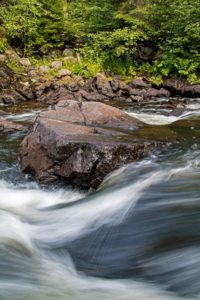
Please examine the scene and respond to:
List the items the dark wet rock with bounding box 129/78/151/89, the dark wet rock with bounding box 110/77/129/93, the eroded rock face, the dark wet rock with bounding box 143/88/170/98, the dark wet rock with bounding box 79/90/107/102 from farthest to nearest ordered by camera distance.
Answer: the dark wet rock with bounding box 129/78/151/89 → the dark wet rock with bounding box 110/77/129/93 → the dark wet rock with bounding box 143/88/170/98 → the dark wet rock with bounding box 79/90/107/102 → the eroded rock face

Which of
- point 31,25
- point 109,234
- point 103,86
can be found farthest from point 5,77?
point 109,234

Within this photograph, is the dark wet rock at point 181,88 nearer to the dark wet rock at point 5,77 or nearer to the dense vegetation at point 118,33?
the dense vegetation at point 118,33

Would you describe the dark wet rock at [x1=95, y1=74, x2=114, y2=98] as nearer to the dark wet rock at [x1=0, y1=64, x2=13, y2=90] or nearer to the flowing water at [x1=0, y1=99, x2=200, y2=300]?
the dark wet rock at [x1=0, y1=64, x2=13, y2=90]

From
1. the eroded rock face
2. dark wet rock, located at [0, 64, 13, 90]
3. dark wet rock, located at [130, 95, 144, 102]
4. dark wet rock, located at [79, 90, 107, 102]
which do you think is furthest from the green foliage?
the eroded rock face

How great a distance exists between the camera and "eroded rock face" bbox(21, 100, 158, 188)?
6.62 m

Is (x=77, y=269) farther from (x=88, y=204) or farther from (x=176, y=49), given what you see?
(x=176, y=49)

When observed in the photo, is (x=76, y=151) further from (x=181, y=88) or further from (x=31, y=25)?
(x=31, y=25)

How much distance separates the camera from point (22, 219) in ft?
A: 19.6

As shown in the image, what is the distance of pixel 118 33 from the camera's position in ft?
55.8

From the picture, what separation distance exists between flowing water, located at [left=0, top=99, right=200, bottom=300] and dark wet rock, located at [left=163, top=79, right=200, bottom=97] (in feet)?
24.0

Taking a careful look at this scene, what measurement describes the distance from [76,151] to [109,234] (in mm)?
1901

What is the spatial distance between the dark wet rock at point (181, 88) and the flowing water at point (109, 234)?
7327 millimetres

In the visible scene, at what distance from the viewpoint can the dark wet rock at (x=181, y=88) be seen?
14.8 metres

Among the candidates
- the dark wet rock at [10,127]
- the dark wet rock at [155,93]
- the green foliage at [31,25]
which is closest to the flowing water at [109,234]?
the dark wet rock at [10,127]
